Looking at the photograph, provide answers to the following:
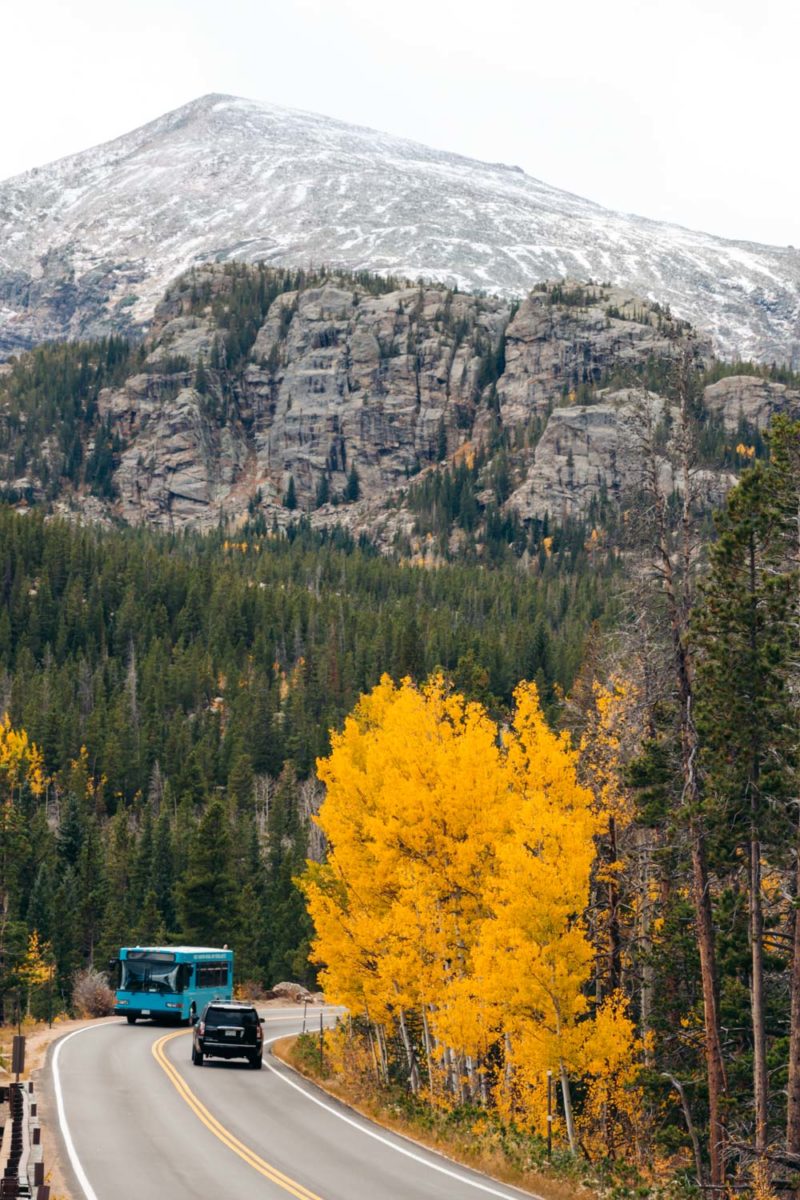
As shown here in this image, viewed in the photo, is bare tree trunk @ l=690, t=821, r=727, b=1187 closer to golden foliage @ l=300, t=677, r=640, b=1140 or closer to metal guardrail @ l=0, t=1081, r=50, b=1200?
golden foliage @ l=300, t=677, r=640, b=1140

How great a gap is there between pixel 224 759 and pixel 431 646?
96.3ft

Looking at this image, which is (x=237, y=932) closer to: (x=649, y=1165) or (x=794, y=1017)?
(x=649, y=1165)

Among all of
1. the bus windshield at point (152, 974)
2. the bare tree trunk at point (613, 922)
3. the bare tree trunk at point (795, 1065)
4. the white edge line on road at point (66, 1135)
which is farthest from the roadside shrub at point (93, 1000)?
the bare tree trunk at point (795, 1065)

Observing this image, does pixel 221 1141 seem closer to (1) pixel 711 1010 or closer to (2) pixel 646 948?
(1) pixel 711 1010

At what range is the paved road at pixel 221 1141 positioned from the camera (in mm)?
21734

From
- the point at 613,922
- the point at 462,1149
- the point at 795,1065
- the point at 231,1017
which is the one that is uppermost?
the point at 613,922

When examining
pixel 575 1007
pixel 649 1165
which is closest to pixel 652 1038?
pixel 575 1007

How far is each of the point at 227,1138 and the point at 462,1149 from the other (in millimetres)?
4637

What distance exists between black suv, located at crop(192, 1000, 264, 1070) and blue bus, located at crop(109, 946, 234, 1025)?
10.1 meters

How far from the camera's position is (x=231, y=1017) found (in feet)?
124

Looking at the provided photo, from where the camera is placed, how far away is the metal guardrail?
60.0 feet

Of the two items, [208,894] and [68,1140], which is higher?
[68,1140]

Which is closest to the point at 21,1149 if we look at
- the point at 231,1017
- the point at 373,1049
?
the point at 231,1017

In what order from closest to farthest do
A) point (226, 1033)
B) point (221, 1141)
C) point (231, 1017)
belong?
1. point (221, 1141)
2. point (226, 1033)
3. point (231, 1017)
